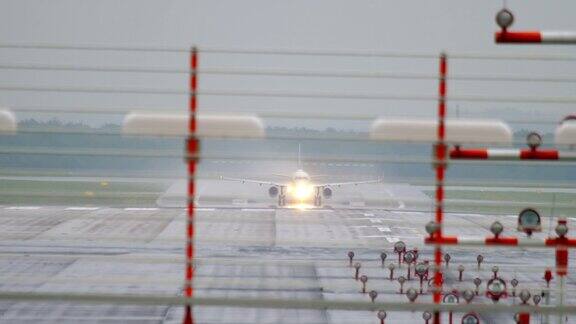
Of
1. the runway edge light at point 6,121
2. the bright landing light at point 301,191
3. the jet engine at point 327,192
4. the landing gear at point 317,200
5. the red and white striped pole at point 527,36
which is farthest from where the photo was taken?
the jet engine at point 327,192

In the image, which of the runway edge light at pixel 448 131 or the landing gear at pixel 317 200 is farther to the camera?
the landing gear at pixel 317 200

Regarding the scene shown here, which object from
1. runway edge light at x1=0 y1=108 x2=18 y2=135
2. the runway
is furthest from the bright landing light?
runway edge light at x1=0 y1=108 x2=18 y2=135

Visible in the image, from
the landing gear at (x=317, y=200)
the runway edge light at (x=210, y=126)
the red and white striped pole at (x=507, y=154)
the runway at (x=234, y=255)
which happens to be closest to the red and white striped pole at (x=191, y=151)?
the runway edge light at (x=210, y=126)

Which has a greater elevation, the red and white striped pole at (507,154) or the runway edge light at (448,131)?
the runway edge light at (448,131)

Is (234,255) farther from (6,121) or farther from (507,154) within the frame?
(507,154)

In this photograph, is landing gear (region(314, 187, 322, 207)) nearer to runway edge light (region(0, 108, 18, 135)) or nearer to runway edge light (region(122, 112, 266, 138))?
runway edge light (region(0, 108, 18, 135))

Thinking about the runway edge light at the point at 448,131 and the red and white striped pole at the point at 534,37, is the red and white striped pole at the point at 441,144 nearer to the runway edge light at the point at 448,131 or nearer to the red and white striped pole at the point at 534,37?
the runway edge light at the point at 448,131
